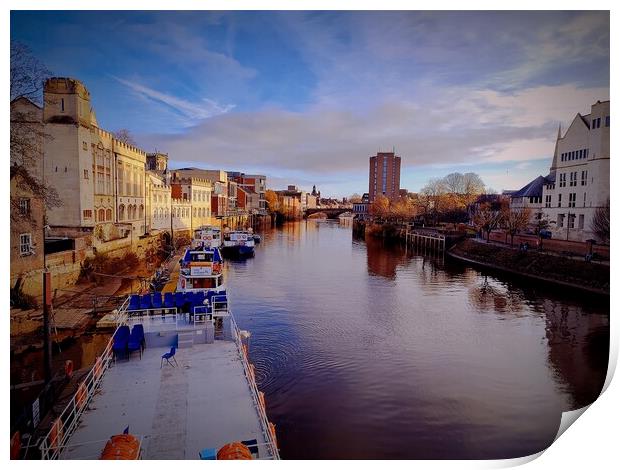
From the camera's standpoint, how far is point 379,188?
59.7m

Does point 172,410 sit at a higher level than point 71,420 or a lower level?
higher

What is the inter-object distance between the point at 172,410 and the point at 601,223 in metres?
7.39

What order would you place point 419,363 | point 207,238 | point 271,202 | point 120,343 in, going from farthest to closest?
point 271,202
point 207,238
point 419,363
point 120,343

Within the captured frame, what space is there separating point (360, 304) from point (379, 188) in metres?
50.3

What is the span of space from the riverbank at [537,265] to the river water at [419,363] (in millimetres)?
454

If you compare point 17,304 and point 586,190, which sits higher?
point 586,190

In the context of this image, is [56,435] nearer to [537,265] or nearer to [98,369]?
[98,369]

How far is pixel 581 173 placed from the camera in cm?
786

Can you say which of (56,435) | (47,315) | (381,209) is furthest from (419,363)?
(381,209)

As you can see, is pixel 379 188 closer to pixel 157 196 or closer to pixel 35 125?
pixel 157 196

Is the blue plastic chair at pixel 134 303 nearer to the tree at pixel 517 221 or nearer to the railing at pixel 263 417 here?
the railing at pixel 263 417

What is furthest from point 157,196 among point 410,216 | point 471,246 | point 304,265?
point 410,216

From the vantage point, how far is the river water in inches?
196

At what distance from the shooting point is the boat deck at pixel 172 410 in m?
3.53
